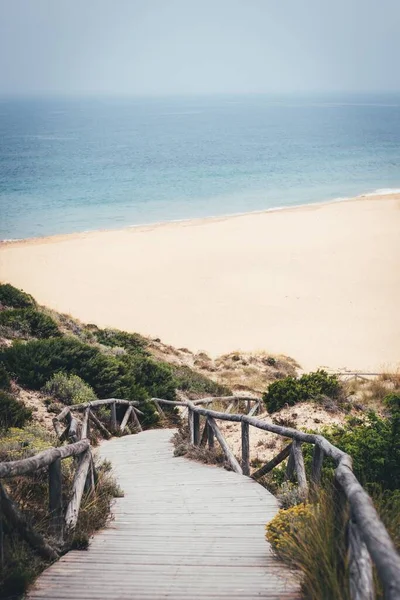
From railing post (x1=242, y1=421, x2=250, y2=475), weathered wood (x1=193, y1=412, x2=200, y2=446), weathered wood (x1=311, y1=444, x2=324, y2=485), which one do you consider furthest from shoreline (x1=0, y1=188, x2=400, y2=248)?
weathered wood (x1=311, y1=444, x2=324, y2=485)

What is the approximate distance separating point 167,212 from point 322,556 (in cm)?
5598

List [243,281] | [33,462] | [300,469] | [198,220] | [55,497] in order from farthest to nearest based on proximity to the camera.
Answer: [198,220] < [243,281] < [300,469] < [55,497] < [33,462]

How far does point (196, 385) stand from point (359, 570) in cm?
1466

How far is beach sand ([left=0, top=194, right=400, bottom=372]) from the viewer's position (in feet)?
88.3

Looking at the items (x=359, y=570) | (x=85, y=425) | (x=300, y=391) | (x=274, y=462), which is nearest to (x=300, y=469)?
(x=274, y=462)

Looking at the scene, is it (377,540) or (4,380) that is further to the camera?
A: (4,380)

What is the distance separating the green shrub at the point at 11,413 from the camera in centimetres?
953

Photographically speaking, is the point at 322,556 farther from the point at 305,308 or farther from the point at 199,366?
the point at 305,308

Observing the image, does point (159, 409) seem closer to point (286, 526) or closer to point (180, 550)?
point (180, 550)

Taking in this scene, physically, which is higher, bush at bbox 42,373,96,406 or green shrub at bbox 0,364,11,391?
green shrub at bbox 0,364,11,391

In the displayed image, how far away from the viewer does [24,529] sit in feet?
14.2

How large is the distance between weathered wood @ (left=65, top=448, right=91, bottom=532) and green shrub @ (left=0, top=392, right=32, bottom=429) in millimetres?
3875

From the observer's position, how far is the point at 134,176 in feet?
261

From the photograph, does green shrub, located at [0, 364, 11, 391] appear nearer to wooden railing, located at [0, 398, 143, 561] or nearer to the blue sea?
wooden railing, located at [0, 398, 143, 561]
